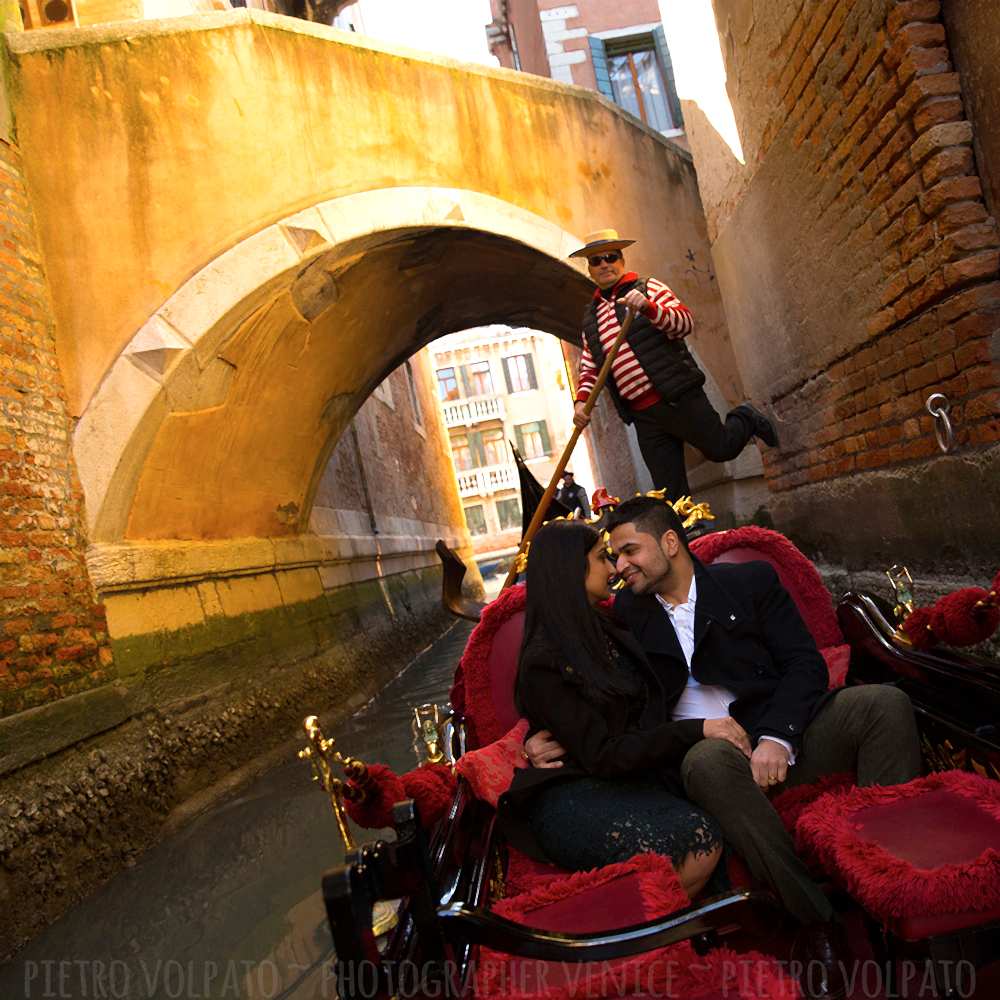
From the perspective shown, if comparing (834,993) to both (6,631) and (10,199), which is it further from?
(10,199)

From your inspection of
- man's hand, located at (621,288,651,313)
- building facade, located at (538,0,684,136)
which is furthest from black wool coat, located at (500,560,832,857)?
building facade, located at (538,0,684,136)

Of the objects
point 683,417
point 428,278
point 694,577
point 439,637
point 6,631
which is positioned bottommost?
point 439,637

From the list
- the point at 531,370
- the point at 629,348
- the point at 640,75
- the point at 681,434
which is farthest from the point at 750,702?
the point at 531,370

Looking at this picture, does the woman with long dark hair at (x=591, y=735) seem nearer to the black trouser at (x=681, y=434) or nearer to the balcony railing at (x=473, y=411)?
the black trouser at (x=681, y=434)

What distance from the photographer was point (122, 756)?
10.8 feet

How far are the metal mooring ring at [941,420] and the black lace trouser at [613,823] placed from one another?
1.55 meters

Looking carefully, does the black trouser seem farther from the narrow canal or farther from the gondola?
the gondola

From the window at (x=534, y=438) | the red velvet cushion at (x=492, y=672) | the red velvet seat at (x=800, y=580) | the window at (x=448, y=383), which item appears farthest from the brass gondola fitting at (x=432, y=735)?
the window at (x=448, y=383)

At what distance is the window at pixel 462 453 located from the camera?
90.0ft

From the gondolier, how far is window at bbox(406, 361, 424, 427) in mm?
8529

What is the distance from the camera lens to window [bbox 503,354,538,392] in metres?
27.9

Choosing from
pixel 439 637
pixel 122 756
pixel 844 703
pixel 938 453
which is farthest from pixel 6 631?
pixel 439 637

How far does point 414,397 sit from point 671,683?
432 inches

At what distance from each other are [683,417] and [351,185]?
2.21 meters
